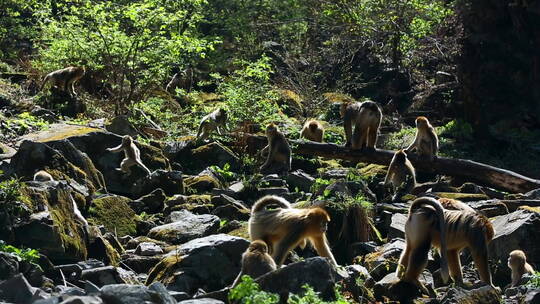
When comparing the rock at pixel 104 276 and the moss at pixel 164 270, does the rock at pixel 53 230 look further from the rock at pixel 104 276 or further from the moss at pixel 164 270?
the moss at pixel 164 270

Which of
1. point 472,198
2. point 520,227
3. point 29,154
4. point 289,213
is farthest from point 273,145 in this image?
point 289,213

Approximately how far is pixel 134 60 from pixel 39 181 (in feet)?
40.2

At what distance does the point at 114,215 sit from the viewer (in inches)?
567

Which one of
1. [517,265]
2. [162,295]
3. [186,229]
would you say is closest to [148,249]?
[186,229]

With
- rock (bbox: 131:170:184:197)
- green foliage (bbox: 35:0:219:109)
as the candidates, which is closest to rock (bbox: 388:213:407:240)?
rock (bbox: 131:170:184:197)

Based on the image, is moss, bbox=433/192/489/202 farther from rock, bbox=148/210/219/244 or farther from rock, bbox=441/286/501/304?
rock, bbox=441/286/501/304

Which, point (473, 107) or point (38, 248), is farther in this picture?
point (473, 107)

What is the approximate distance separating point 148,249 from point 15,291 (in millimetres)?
4276

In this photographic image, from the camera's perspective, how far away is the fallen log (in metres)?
18.9

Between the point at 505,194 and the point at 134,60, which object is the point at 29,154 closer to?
the point at 505,194

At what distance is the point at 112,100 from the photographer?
26.2 meters

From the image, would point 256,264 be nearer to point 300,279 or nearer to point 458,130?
point 300,279

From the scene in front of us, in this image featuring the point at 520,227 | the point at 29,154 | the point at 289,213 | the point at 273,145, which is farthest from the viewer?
the point at 273,145

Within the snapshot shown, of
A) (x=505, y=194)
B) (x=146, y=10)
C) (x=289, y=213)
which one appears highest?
(x=146, y=10)
